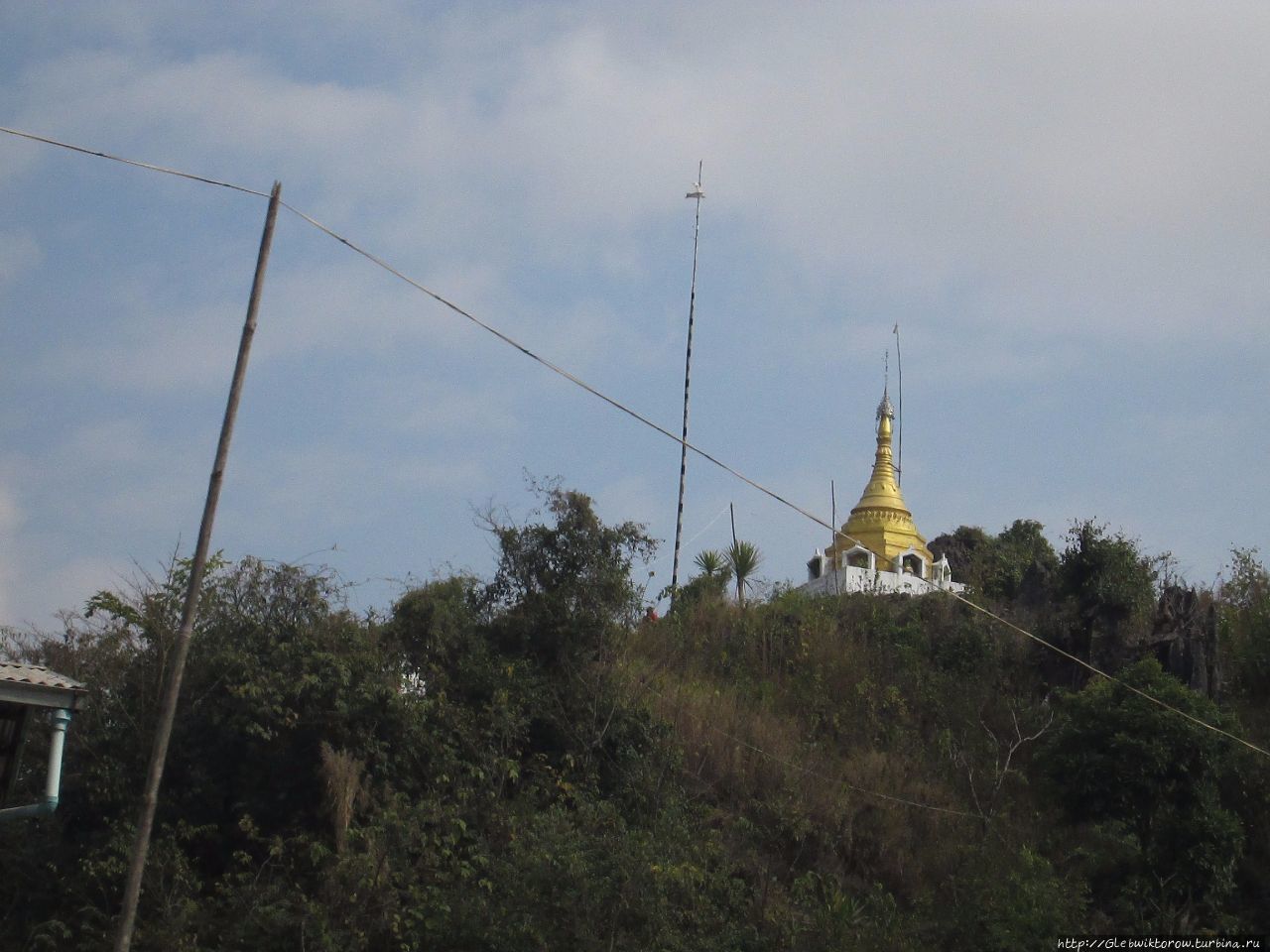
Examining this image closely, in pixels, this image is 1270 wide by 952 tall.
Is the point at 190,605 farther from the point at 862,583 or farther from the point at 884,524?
the point at 884,524

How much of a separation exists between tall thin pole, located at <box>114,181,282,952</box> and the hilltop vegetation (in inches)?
178

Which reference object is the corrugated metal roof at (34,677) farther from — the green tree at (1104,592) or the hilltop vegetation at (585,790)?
the green tree at (1104,592)

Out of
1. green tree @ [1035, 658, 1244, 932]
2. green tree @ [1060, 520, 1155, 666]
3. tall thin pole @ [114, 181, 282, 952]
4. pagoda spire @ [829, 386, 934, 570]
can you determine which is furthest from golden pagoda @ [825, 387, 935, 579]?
tall thin pole @ [114, 181, 282, 952]

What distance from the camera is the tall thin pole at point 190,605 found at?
12469 millimetres

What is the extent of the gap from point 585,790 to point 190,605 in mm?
9033

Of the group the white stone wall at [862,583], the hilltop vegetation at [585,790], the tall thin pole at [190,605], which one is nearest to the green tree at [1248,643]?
the hilltop vegetation at [585,790]

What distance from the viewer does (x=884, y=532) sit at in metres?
39.2

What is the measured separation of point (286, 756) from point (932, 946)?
855 cm

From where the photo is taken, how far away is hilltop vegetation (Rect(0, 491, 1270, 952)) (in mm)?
Answer: 16906

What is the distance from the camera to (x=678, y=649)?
1077 inches

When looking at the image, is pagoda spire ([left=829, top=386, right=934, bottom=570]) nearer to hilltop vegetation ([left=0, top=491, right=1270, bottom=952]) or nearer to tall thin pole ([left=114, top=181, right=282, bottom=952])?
hilltop vegetation ([left=0, top=491, right=1270, bottom=952])

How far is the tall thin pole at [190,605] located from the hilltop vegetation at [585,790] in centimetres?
453

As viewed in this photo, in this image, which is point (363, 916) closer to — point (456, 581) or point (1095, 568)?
point (456, 581)

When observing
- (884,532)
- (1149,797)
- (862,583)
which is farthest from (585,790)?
(884,532)
